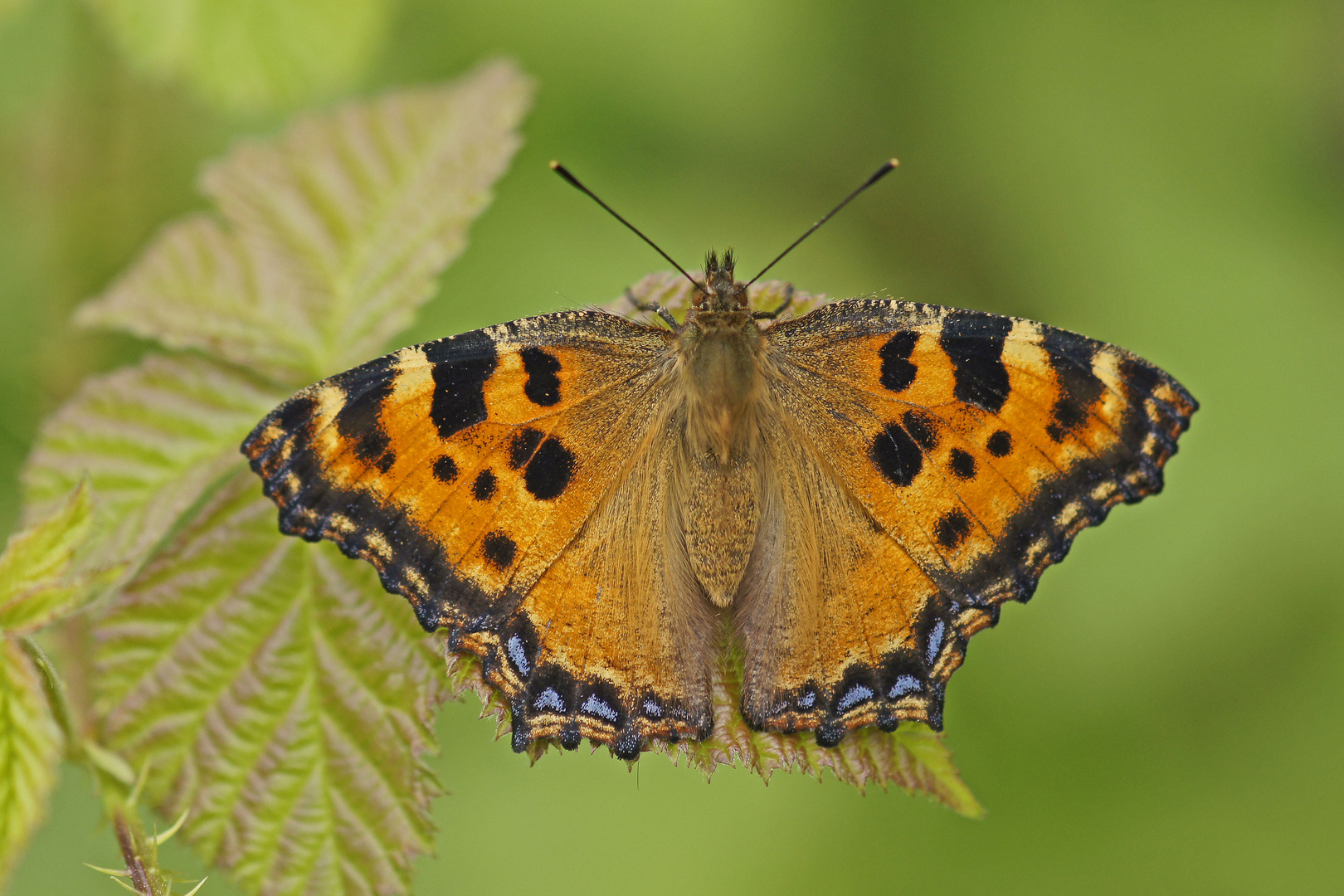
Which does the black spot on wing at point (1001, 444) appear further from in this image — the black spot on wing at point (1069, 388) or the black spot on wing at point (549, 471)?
the black spot on wing at point (549, 471)

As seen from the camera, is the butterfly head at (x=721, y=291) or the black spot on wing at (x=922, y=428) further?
the butterfly head at (x=721, y=291)

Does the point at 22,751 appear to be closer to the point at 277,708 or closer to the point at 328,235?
the point at 277,708

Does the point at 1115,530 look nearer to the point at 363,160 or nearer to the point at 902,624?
the point at 902,624

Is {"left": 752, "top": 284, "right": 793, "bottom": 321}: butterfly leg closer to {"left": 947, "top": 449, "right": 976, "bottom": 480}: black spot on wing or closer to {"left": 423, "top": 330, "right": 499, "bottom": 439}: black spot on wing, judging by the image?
{"left": 947, "top": 449, "right": 976, "bottom": 480}: black spot on wing

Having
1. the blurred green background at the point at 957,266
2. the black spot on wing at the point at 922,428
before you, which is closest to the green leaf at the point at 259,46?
the blurred green background at the point at 957,266

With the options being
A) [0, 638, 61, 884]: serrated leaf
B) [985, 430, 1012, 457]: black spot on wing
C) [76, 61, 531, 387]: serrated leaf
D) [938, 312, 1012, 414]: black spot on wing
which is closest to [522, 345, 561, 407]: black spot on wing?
[76, 61, 531, 387]: serrated leaf
